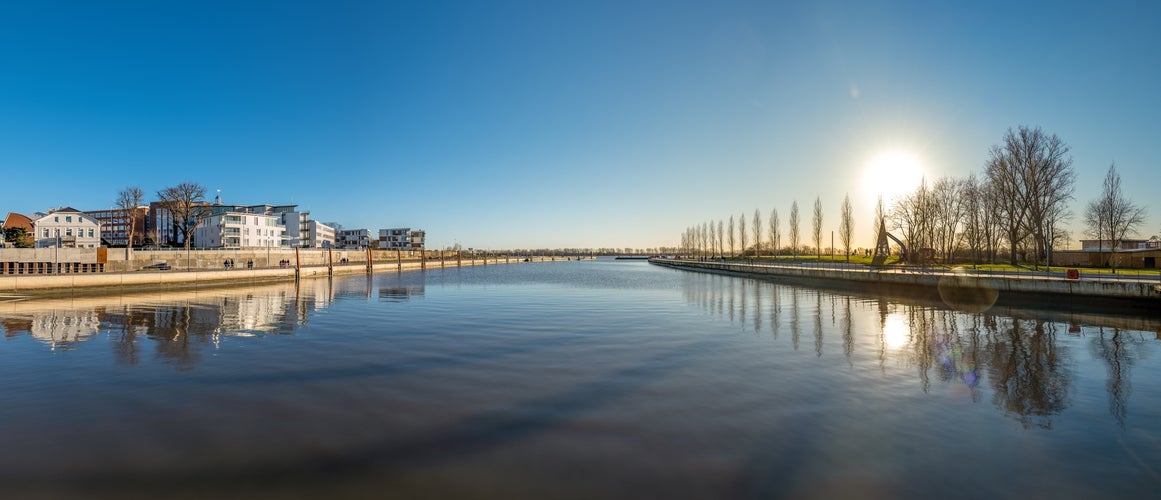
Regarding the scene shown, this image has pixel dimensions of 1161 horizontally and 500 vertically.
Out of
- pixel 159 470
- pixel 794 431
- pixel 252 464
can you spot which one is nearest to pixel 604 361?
pixel 794 431

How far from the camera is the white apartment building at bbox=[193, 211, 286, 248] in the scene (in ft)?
294

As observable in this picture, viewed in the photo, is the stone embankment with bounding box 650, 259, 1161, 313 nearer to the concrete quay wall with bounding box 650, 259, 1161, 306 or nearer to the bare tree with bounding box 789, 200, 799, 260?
the concrete quay wall with bounding box 650, 259, 1161, 306

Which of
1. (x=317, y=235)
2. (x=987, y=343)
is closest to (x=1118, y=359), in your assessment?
(x=987, y=343)

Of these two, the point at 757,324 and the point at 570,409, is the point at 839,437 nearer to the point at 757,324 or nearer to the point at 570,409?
the point at 570,409

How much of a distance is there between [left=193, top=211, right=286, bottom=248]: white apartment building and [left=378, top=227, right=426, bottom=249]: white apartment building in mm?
70172

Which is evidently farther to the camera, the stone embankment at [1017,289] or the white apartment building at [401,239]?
the white apartment building at [401,239]

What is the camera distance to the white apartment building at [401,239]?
171500mm

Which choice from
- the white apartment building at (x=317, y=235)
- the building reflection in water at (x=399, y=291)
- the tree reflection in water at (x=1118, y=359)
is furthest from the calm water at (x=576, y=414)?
the white apartment building at (x=317, y=235)

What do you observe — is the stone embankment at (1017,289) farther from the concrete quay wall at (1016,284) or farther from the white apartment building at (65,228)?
the white apartment building at (65,228)

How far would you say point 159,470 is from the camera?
6.14 meters

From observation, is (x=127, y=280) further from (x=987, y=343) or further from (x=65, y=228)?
(x=65, y=228)

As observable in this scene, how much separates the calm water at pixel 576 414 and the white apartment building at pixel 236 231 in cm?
8495

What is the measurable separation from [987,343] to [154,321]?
99.4 ft

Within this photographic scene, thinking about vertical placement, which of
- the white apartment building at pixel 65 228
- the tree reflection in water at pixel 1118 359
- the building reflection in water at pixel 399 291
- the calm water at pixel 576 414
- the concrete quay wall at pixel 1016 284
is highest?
the white apartment building at pixel 65 228
